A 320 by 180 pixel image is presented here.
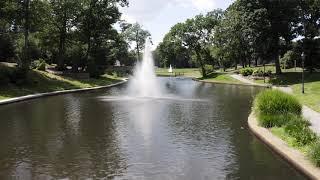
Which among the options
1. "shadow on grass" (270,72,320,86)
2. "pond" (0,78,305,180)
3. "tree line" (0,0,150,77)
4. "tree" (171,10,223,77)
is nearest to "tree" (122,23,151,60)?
"tree" (171,10,223,77)

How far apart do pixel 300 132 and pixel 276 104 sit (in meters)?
5.10

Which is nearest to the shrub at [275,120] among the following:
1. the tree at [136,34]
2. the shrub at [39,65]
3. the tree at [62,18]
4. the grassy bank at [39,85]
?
the grassy bank at [39,85]

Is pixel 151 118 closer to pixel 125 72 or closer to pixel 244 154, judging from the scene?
pixel 244 154

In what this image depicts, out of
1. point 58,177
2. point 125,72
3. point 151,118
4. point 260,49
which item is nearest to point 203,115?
point 151,118

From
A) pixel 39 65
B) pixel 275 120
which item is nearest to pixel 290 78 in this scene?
pixel 39 65

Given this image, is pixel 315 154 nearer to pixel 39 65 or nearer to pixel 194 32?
pixel 39 65

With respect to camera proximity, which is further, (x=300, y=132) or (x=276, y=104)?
(x=276, y=104)

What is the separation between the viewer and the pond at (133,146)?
46.9 ft

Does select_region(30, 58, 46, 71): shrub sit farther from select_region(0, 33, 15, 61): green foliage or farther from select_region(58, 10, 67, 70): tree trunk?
select_region(0, 33, 15, 61): green foliage

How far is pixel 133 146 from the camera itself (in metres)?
18.4

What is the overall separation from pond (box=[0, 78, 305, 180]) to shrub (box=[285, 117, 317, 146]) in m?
1.07

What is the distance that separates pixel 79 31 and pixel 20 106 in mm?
38924

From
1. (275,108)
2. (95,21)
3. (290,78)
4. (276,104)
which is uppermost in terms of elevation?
(95,21)

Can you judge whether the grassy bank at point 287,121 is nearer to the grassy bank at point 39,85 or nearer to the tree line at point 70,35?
the grassy bank at point 39,85
